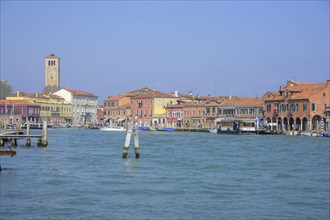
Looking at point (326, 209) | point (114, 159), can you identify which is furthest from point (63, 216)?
point (114, 159)

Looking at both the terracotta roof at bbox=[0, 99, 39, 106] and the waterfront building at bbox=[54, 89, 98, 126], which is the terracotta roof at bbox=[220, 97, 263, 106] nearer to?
the terracotta roof at bbox=[0, 99, 39, 106]

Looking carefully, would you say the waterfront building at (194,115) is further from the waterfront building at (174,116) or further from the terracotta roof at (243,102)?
the terracotta roof at (243,102)

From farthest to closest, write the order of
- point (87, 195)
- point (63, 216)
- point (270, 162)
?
point (270, 162) < point (87, 195) < point (63, 216)

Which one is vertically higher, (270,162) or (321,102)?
(321,102)

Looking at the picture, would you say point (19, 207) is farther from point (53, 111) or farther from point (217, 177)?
point (53, 111)

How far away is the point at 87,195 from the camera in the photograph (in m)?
19.9

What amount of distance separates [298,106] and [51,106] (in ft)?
164

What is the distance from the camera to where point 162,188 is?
21.6 m

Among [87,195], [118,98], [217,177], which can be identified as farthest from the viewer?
[118,98]

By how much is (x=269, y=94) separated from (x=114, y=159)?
4465 centimetres

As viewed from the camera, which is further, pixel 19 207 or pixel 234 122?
pixel 234 122

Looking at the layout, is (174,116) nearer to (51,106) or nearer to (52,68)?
(51,106)

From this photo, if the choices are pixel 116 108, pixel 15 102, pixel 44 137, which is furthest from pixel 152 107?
pixel 44 137

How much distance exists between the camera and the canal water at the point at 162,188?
58.0 feet
